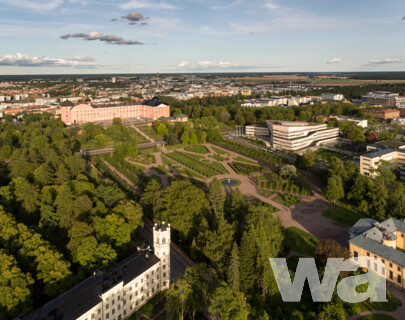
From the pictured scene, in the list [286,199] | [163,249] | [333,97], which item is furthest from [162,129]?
[333,97]

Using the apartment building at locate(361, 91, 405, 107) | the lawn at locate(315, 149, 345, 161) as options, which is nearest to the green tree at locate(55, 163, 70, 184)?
the lawn at locate(315, 149, 345, 161)

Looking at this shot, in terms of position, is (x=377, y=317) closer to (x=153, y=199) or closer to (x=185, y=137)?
(x=153, y=199)

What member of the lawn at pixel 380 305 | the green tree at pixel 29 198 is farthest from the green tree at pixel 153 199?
the lawn at pixel 380 305

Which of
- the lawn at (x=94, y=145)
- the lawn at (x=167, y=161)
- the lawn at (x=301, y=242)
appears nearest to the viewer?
the lawn at (x=301, y=242)

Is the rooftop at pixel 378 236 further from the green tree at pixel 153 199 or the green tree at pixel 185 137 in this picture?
the green tree at pixel 185 137

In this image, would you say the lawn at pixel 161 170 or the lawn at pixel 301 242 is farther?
the lawn at pixel 161 170

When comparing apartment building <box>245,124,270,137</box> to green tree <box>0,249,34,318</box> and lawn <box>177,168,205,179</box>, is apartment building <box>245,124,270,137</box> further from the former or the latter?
green tree <box>0,249,34,318</box>
